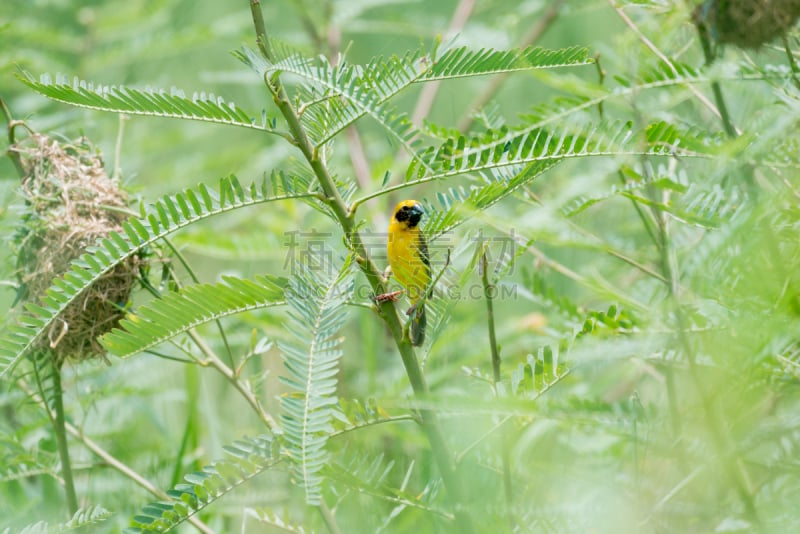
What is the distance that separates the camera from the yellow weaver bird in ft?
6.00

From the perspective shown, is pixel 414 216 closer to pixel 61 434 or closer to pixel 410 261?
pixel 410 261

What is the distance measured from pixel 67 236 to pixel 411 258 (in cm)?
93

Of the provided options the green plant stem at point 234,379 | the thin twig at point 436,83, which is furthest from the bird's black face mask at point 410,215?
the green plant stem at point 234,379

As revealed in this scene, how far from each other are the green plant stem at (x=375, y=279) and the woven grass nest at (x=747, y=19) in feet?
2.69

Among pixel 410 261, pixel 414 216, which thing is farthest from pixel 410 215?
pixel 410 261

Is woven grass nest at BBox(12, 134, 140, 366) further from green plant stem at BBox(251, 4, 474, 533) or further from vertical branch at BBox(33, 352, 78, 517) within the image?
green plant stem at BBox(251, 4, 474, 533)

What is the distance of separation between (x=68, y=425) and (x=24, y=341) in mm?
713

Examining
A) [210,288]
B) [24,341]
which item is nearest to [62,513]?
[24,341]

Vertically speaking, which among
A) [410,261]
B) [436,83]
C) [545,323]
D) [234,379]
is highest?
[436,83]

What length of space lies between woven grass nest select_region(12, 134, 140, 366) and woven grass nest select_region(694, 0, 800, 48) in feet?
4.37

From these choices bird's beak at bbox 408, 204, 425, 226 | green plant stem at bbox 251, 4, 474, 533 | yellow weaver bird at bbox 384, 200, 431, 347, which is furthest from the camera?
bird's beak at bbox 408, 204, 425, 226

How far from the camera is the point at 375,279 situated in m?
1.39

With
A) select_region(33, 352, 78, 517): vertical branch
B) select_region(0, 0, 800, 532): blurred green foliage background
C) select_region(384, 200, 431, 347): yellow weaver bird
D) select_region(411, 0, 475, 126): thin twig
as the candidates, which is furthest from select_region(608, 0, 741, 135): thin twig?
select_region(411, 0, 475, 126): thin twig

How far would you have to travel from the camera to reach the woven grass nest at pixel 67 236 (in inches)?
75.8
